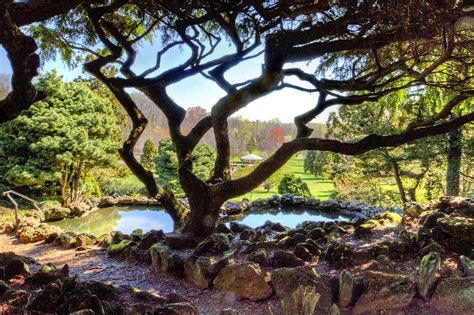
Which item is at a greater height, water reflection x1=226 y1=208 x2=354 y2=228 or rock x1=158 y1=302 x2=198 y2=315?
rock x1=158 y1=302 x2=198 y2=315

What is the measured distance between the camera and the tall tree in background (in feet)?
26.6

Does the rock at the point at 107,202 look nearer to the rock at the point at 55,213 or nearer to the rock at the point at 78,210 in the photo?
the rock at the point at 78,210

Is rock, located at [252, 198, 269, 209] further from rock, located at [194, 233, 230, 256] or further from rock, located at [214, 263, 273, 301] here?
rock, located at [214, 263, 273, 301]

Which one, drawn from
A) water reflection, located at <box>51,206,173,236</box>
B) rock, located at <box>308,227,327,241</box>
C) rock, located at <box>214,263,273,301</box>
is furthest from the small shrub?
rock, located at <box>214,263,273,301</box>

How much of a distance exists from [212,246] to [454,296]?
2025 mm

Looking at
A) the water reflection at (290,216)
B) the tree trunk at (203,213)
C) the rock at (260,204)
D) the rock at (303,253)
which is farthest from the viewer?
the rock at (260,204)

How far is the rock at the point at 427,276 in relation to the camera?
2.31 meters

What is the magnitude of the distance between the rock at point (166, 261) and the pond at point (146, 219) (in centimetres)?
343

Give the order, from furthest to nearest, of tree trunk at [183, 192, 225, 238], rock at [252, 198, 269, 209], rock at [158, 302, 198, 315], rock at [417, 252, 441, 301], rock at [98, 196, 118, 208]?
rock at [98, 196, 118, 208], rock at [252, 198, 269, 209], tree trunk at [183, 192, 225, 238], rock at [417, 252, 441, 301], rock at [158, 302, 198, 315]

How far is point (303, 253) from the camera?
3.18 metres

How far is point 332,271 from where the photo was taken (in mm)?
2881

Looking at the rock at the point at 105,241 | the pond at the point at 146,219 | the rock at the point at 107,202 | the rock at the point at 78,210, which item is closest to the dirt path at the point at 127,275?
the rock at the point at 105,241

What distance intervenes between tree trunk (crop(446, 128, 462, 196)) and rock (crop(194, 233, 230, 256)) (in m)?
6.99

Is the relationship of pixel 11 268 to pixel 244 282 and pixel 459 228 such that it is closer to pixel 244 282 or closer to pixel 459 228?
pixel 244 282
